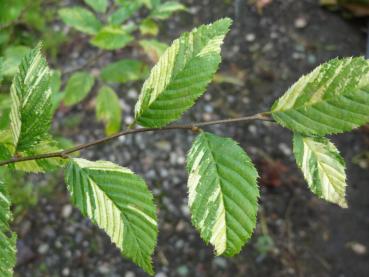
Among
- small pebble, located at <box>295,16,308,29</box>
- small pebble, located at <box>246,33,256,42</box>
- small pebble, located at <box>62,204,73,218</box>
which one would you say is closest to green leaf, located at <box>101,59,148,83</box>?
small pebble, located at <box>62,204,73,218</box>

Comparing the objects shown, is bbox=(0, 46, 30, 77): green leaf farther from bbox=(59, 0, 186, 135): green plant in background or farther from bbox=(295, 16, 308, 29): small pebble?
bbox=(295, 16, 308, 29): small pebble

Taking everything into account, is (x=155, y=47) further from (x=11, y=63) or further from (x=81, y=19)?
(x=11, y=63)

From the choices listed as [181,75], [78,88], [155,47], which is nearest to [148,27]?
[155,47]

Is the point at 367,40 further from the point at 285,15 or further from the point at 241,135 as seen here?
the point at 241,135

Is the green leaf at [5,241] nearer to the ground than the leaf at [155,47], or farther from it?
farther from it

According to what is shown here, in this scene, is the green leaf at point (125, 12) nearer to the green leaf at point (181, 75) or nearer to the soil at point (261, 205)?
the soil at point (261, 205)

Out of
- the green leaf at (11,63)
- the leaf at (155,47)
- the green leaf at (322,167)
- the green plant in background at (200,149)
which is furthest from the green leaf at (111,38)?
the green leaf at (322,167)
